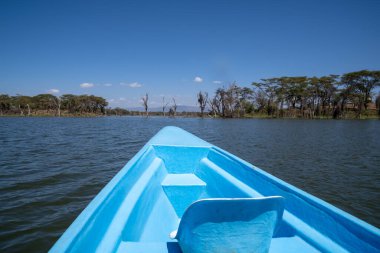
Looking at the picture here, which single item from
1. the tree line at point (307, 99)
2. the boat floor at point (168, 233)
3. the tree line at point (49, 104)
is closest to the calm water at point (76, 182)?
the boat floor at point (168, 233)

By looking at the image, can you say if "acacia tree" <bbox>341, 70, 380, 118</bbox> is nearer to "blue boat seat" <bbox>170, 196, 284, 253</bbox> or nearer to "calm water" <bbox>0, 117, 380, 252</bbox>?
"calm water" <bbox>0, 117, 380, 252</bbox>

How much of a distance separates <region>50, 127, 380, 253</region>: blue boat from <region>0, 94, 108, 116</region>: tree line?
264 ft

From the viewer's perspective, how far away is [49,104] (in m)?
74.6

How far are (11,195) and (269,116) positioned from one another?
5978 cm

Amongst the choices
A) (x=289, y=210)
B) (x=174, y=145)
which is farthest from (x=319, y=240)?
(x=174, y=145)

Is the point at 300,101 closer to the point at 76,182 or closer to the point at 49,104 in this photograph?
the point at 76,182

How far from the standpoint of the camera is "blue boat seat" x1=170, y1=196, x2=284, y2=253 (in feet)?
3.19

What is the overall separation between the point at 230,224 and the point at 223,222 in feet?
0.12

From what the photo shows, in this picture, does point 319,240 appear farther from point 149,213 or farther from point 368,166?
point 368,166

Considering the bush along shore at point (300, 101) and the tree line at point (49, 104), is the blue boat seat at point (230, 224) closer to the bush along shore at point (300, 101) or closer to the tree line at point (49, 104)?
the bush along shore at point (300, 101)

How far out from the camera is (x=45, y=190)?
424cm

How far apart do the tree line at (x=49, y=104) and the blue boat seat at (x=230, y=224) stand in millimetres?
81368

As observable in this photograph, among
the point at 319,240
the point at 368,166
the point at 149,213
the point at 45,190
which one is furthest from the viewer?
the point at 368,166

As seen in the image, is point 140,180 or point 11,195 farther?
point 11,195
